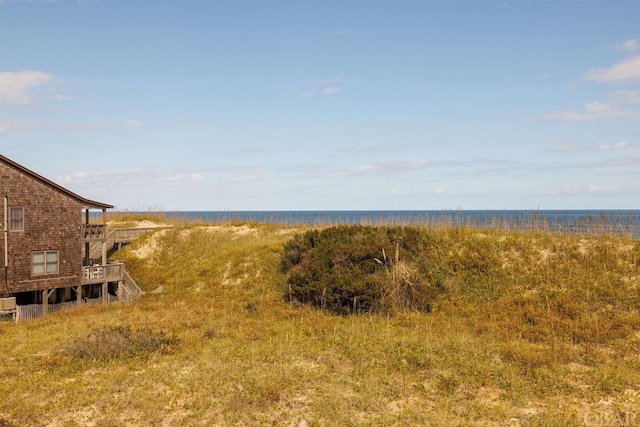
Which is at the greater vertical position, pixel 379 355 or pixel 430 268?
pixel 430 268

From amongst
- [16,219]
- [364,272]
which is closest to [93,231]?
[16,219]

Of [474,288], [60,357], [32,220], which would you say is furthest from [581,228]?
[32,220]

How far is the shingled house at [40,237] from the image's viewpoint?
23.6 m

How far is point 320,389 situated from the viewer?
12609mm

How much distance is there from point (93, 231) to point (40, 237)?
340 centimetres

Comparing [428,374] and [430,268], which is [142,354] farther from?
[430,268]

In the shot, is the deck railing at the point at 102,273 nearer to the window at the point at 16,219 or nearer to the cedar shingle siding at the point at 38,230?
the cedar shingle siding at the point at 38,230

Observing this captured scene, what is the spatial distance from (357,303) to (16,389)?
13752 millimetres

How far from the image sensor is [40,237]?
24922 millimetres

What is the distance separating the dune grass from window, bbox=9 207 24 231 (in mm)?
5340

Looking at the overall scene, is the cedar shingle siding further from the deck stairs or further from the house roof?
the deck stairs

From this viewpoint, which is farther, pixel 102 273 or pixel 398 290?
pixel 102 273

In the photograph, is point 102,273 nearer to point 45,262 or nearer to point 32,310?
point 45,262

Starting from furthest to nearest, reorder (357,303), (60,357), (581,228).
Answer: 1. (581,228)
2. (357,303)
3. (60,357)
